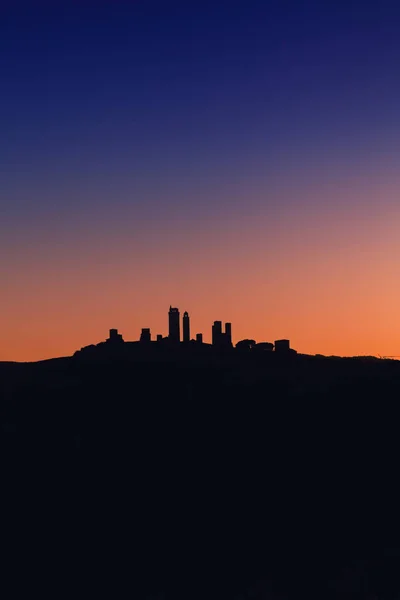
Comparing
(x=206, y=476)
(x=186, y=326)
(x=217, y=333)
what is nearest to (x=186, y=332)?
(x=186, y=326)

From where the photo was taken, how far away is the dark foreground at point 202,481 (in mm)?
40438

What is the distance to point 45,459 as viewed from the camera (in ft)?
148

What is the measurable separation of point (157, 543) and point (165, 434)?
19.6 ft

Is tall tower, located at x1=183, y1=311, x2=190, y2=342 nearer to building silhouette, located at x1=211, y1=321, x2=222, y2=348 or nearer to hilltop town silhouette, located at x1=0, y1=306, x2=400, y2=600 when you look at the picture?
building silhouette, located at x1=211, y1=321, x2=222, y2=348

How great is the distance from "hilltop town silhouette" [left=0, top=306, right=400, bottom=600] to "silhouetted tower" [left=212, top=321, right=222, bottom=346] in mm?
3440

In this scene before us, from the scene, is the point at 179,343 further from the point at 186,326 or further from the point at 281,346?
the point at 281,346

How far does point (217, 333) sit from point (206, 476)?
39.9 feet

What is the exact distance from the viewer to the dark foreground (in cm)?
4044

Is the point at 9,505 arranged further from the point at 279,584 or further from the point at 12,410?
the point at 279,584

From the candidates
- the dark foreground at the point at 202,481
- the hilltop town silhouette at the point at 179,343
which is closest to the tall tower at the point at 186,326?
the hilltop town silhouette at the point at 179,343

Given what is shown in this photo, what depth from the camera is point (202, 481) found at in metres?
44.7

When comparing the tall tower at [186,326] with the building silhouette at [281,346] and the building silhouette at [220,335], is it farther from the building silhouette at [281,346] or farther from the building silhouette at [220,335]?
the building silhouette at [281,346]

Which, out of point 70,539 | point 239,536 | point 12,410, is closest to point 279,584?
point 239,536

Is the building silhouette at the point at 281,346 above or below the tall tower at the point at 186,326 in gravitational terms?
below
